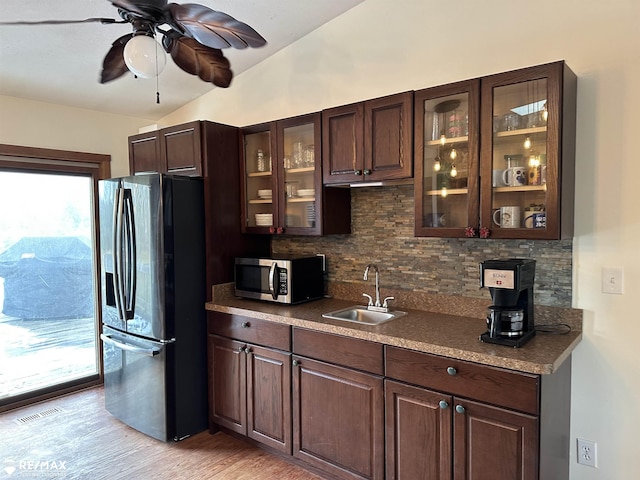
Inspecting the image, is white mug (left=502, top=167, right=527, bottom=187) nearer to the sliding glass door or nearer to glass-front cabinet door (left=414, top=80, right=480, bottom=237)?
glass-front cabinet door (left=414, top=80, right=480, bottom=237)

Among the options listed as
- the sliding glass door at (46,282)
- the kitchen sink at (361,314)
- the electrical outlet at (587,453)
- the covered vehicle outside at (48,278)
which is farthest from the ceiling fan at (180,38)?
the electrical outlet at (587,453)

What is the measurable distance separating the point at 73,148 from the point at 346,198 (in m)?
2.42

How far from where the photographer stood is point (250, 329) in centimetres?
277

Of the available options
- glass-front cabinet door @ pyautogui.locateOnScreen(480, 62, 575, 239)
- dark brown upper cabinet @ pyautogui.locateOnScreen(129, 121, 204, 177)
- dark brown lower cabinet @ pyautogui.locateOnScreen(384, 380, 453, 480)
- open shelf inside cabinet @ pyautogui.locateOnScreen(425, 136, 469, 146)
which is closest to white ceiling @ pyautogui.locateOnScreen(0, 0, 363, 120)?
dark brown upper cabinet @ pyautogui.locateOnScreen(129, 121, 204, 177)

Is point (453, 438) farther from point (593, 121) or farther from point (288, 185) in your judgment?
point (288, 185)

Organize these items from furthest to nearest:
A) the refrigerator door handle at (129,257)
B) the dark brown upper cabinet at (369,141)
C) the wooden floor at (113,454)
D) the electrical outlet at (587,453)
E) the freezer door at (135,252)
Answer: the refrigerator door handle at (129,257) → the freezer door at (135,252) → the wooden floor at (113,454) → the dark brown upper cabinet at (369,141) → the electrical outlet at (587,453)

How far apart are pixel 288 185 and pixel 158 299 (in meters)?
1.13

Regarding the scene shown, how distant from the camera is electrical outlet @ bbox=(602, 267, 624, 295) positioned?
2043 millimetres

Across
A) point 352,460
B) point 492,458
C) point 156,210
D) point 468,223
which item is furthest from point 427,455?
point 156,210

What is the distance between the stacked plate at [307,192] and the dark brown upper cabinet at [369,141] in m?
0.14

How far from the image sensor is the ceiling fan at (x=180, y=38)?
5.35ft

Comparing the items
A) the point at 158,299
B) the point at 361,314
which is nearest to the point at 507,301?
the point at 361,314

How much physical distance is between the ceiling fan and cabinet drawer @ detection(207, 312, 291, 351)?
1.40 metres

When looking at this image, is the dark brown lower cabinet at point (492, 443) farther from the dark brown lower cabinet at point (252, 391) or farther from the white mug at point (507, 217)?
the dark brown lower cabinet at point (252, 391)
